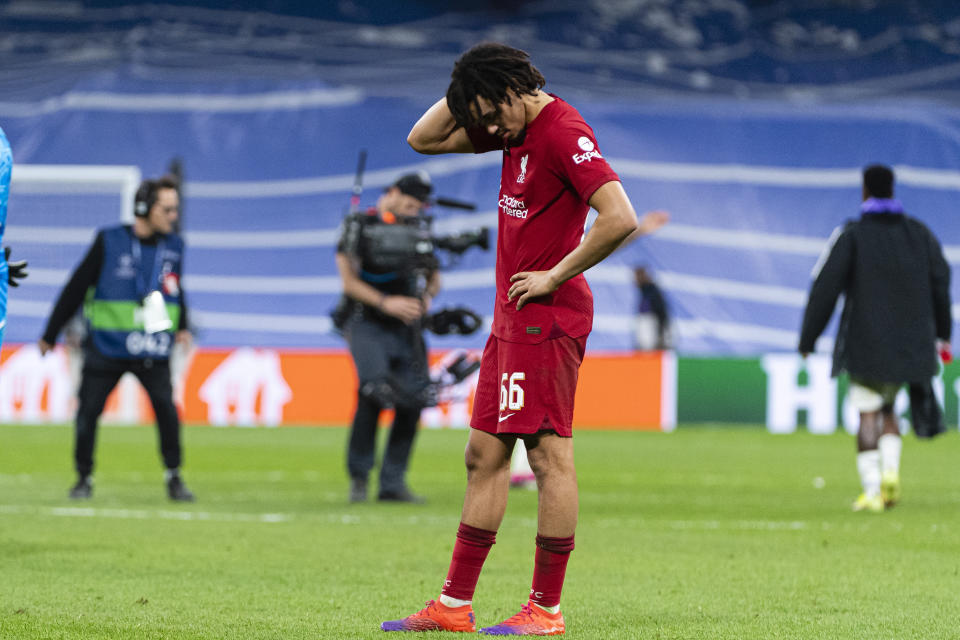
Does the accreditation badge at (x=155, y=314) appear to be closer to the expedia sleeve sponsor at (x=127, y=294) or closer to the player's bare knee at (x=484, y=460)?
the expedia sleeve sponsor at (x=127, y=294)

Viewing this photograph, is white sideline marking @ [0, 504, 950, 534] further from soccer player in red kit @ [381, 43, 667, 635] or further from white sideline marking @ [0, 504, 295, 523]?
soccer player in red kit @ [381, 43, 667, 635]

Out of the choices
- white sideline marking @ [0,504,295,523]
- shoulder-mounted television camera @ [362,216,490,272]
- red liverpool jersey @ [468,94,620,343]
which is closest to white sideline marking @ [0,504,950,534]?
white sideline marking @ [0,504,295,523]

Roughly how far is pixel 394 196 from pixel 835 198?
59.2 ft

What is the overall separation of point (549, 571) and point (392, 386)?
17.0ft

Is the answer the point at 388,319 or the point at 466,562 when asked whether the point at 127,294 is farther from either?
the point at 466,562

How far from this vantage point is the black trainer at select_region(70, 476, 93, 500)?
1037 centimetres

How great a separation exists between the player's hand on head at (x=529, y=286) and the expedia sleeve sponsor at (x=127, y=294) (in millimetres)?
5560

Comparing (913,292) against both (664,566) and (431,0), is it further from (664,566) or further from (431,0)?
(431,0)

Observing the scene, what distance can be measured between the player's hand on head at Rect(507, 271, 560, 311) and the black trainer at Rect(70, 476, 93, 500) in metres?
6.01

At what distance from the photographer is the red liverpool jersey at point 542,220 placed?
16.4 feet

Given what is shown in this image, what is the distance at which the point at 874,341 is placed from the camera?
998cm

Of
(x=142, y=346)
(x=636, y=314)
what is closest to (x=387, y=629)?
(x=142, y=346)

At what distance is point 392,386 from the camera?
1016 centimetres

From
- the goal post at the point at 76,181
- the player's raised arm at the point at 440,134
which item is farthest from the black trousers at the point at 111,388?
the goal post at the point at 76,181
